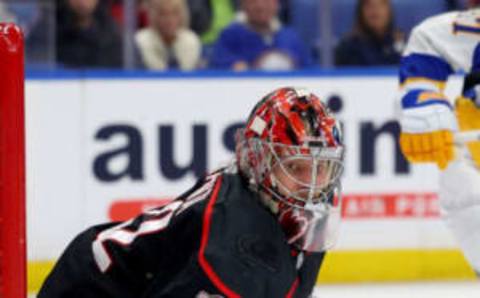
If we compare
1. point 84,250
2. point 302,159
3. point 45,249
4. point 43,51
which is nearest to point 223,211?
point 302,159

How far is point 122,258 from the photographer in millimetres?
2438

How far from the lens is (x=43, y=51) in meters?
5.27

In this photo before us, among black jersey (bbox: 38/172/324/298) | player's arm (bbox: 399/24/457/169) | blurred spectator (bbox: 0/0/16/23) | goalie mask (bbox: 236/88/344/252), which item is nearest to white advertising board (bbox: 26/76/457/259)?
blurred spectator (bbox: 0/0/16/23)

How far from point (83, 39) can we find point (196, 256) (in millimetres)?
3230

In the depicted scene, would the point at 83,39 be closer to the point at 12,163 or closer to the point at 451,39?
the point at 451,39

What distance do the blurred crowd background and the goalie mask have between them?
2.89 m

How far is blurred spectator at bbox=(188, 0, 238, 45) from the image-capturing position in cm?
563

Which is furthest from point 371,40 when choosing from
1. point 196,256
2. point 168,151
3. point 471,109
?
point 196,256

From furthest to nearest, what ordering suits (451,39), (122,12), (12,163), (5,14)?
(122,12), (5,14), (451,39), (12,163)

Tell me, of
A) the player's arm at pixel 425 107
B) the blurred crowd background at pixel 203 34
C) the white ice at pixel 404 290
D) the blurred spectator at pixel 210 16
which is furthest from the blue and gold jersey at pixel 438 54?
the blurred spectator at pixel 210 16

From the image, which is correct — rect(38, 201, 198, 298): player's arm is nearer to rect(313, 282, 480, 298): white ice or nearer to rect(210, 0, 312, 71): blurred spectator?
rect(313, 282, 480, 298): white ice

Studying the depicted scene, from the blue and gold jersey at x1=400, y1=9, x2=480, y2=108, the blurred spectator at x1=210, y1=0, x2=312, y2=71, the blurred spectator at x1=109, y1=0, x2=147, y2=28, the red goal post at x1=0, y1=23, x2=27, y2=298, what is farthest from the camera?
the blurred spectator at x1=109, y1=0, x2=147, y2=28

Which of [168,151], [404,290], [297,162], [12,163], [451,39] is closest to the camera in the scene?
[12,163]

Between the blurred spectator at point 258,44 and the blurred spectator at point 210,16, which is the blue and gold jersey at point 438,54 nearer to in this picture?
the blurred spectator at point 258,44
